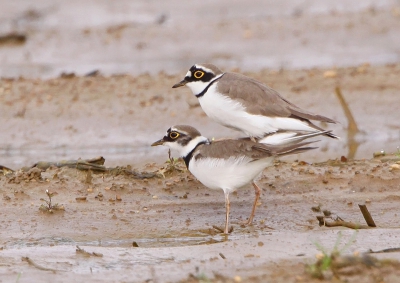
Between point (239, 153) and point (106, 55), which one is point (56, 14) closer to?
point (106, 55)

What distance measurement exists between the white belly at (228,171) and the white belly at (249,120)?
A: 0.61 meters

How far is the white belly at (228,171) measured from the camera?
755 centimetres

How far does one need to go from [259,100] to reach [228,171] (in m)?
1.06

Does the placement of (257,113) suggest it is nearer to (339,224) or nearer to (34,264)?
(339,224)

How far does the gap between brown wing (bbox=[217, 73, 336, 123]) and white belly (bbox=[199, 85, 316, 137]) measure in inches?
2.4

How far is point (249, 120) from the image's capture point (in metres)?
8.16

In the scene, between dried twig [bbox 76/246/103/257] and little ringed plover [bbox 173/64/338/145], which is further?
little ringed plover [bbox 173/64/338/145]

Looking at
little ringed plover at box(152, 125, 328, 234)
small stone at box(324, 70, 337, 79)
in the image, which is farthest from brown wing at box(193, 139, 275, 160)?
small stone at box(324, 70, 337, 79)

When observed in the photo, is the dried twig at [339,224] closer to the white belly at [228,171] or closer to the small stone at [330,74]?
the white belly at [228,171]

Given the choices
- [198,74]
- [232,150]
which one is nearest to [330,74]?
[198,74]

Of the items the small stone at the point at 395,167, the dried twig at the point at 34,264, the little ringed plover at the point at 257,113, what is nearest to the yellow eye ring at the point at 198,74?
the little ringed plover at the point at 257,113

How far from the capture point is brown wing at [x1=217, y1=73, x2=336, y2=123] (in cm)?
818

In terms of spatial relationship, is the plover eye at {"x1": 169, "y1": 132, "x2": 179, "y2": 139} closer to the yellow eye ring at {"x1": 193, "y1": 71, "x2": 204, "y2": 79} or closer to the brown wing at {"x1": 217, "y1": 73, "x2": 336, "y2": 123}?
the brown wing at {"x1": 217, "y1": 73, "x2": 336, "y2": 123}

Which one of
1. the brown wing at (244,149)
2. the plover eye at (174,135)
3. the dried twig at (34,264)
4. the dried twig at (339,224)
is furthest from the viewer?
the plover eye at (174,135)
